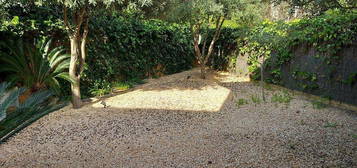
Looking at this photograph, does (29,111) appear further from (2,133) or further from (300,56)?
(300,56)

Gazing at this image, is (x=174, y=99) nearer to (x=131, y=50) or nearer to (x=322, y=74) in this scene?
(x=131, y=50)

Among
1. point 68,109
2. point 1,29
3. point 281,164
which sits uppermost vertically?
point 1,29

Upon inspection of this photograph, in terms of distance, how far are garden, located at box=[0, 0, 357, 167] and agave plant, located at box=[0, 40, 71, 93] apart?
0.02m

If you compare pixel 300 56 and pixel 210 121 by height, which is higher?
pixel 300 56

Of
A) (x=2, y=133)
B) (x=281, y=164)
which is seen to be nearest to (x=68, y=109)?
(x=2, y=133)

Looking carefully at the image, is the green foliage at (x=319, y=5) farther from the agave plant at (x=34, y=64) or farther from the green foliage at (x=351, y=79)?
the agave plant at (x=34, y=64)

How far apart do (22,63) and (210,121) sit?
375 cm

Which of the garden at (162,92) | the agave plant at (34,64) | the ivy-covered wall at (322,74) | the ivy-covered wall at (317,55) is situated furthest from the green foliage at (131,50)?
the ivy-covered wall at (322,74)

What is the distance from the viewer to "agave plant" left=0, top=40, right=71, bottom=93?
504 centimetres

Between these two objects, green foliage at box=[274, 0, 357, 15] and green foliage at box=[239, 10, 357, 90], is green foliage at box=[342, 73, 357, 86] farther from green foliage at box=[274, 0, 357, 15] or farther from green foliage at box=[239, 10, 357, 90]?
green foliage at box=[274, 0, 357, 15]

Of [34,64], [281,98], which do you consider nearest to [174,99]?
[281,98]

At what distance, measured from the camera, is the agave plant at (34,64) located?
198 inches

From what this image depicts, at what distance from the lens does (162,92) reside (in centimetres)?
651

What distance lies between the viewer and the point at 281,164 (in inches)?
117
